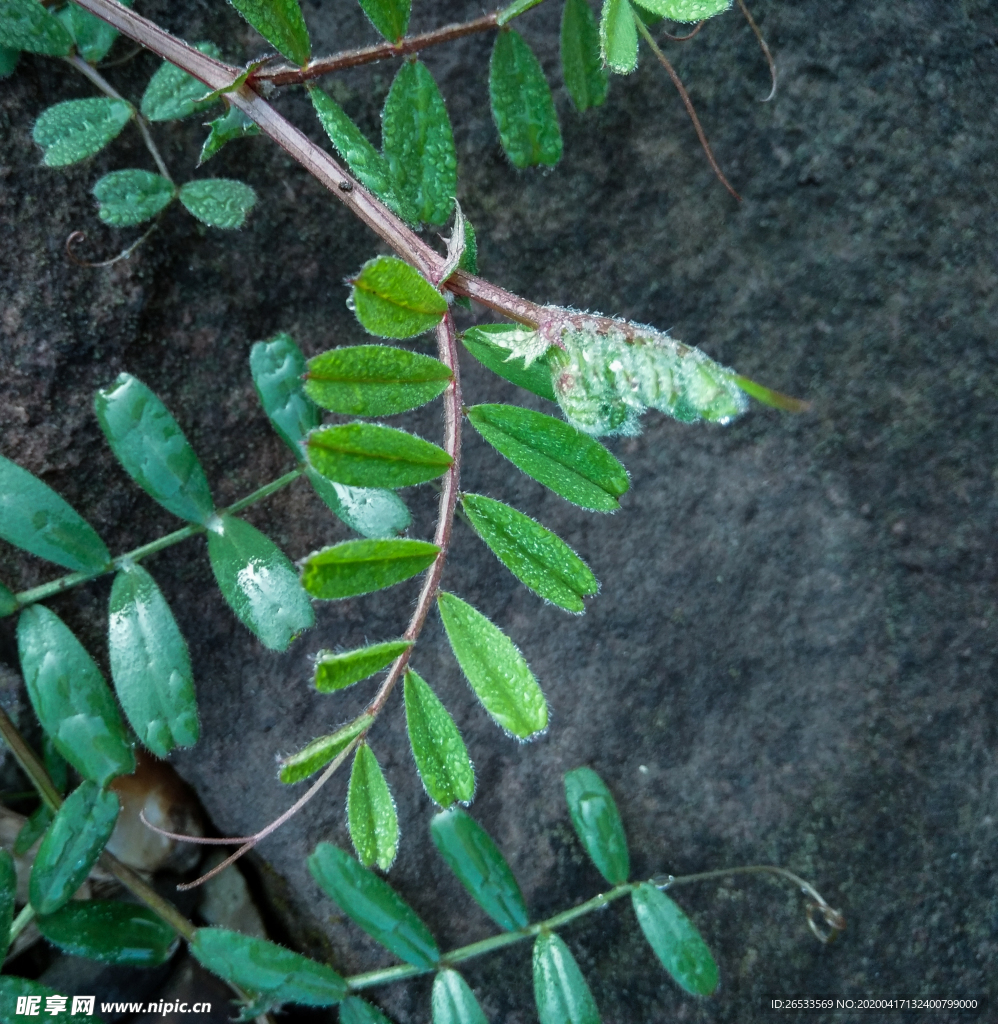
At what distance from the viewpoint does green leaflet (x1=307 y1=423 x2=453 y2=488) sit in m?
0.87

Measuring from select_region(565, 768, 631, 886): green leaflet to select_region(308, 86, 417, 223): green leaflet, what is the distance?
88cm

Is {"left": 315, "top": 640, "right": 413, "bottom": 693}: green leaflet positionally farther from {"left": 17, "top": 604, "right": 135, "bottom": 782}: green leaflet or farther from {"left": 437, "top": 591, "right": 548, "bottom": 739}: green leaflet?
{"left": 17, "top": 604, "right": 135, "bottom": 782}: green leaflet

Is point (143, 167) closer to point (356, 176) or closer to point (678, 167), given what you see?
point (356, 176)

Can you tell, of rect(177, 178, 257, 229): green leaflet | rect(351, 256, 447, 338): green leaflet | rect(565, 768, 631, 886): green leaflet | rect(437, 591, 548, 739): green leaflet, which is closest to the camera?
rect(351, 256, 447, 338): green leaflet

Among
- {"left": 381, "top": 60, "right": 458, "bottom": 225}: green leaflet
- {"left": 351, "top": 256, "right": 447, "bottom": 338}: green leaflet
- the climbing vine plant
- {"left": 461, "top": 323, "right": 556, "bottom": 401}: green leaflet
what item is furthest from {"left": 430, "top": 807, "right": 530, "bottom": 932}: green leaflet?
{"left": 381, "top": 60, "right": 458, "bottom": 225}: green leaflet

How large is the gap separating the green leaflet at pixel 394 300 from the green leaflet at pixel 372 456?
0.34ft

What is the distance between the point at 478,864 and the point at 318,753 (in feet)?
1.73

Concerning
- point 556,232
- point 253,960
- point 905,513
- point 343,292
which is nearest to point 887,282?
point 905,513

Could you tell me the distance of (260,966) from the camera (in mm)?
1293

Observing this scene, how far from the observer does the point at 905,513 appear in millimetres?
1488

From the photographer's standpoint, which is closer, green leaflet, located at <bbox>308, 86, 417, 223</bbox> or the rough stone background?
green leaflet, located at <bbox>308, 86, 417, 223</bbox>

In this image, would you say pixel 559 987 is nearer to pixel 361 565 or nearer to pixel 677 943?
pixel 677 943

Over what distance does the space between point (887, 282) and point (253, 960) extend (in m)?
1.42

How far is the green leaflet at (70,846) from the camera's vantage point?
121cm
